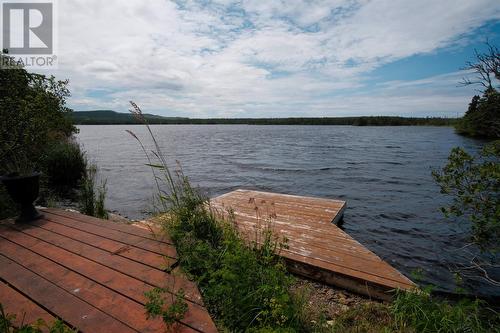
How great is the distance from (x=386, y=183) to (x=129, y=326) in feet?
39.7

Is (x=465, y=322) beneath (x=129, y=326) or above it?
beneath

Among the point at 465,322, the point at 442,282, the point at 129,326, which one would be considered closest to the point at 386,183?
the point at 442,282

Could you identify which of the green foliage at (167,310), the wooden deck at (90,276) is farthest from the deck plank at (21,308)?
the green foliage at (167,310)

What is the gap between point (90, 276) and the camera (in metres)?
2.53

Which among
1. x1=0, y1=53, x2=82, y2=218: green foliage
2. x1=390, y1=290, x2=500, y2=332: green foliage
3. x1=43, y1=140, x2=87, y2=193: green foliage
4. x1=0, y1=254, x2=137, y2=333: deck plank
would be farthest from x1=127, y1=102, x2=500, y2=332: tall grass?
x1=43, y1=140, x2=87, y2=193: green foliage

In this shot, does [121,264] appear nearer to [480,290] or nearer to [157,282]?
[157,282]

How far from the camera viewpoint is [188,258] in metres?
2.71

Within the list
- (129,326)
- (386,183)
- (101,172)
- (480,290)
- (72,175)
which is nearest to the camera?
(129,326)

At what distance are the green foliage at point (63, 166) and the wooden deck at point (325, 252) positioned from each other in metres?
8.66

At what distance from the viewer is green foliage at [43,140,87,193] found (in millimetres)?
10336

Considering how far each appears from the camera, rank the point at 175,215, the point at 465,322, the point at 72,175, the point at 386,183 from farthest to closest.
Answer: the point at 386,183 → the point at 72,175 → the point at 175,215 → the point at 465,322

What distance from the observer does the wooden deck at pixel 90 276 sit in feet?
6.55

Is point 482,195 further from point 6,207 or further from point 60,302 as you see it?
point 6,207

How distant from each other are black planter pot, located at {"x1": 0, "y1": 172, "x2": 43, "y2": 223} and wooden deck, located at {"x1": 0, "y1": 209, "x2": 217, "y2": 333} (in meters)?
0.26
